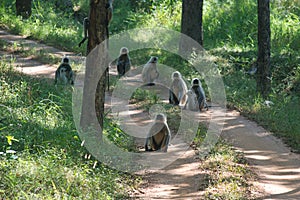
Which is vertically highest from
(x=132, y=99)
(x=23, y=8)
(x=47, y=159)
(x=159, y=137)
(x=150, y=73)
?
(x=23, y=8)

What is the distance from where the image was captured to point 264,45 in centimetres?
1435

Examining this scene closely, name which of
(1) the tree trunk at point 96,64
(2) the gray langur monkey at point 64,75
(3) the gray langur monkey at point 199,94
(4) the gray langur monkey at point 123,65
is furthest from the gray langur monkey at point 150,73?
(1) the tree trunk at point 96,64

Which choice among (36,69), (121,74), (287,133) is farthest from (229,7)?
(287,133)

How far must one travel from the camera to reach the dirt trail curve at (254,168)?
820cm

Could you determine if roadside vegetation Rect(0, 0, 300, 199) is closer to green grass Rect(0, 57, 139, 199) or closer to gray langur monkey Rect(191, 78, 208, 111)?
green grass Rect(0, 57, 139, 199)

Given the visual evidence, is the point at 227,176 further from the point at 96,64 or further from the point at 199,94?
the point at 199,94

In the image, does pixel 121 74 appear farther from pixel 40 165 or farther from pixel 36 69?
pixel 40 165

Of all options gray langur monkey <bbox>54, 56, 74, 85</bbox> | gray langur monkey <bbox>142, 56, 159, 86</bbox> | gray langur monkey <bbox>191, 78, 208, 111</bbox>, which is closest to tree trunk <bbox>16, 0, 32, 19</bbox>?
gray langur monkey <bbox>142, 56, 159, 86</bbox>

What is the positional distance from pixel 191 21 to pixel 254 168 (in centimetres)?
903

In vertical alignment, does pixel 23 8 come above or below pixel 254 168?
above

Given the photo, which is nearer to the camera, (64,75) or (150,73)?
(64,75)

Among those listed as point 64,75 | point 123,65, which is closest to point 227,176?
point 64,75

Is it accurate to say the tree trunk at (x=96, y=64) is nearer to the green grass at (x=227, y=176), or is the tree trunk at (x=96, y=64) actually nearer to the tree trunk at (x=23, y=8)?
the green grass at (x=227, y=176)

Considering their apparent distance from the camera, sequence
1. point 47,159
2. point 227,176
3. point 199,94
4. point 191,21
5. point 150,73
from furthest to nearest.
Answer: point 191,21, point 150,73, point 199,94, point 227,176, point 47,159
